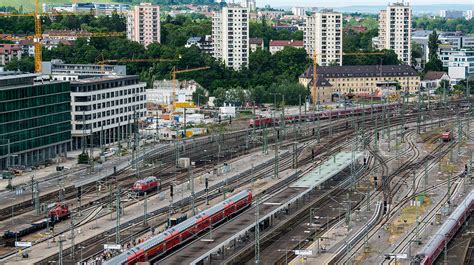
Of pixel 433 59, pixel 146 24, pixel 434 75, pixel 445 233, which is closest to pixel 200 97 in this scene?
pixel 434 75

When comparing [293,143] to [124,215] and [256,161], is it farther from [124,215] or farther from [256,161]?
[124,215]

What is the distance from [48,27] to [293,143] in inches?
3534

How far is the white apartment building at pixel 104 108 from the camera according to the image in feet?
303

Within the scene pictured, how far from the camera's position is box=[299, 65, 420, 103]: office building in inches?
5438

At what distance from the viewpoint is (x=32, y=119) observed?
83312 millimetres

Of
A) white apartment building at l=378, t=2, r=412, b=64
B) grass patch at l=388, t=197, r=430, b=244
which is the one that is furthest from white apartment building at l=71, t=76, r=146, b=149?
white apartment building at l=378, t=2, r=412, b=64

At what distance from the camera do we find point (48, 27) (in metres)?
180

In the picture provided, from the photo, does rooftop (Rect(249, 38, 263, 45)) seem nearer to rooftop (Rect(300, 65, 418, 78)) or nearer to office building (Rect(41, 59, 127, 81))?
rooftop (Rect(300, 65, 418, 78))

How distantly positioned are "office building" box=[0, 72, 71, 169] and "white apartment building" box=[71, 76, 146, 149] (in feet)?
8.30

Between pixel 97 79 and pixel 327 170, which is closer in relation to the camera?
pixel 327 170

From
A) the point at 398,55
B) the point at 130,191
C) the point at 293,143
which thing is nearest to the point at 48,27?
the point at 398,55

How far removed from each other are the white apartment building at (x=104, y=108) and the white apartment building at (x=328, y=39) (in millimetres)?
55290

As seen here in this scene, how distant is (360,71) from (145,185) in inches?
2950

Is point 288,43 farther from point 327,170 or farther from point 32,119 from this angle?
point 327,170
